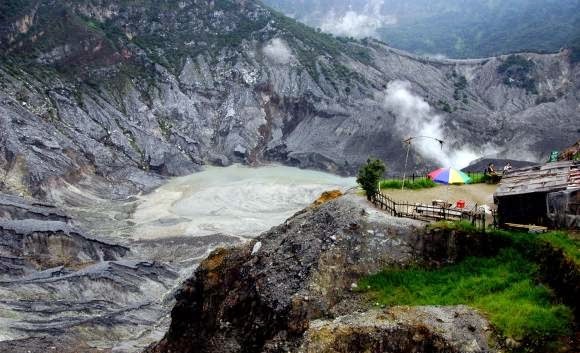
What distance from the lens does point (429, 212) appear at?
23422mm

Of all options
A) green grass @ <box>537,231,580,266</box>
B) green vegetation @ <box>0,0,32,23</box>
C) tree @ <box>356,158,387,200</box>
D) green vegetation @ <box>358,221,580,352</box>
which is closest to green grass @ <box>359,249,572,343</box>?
green vegetation @ <box>358,221,580,352</box>

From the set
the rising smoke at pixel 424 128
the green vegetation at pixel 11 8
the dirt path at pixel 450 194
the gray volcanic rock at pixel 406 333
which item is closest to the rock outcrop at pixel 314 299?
the gray volcanic rock at pixel 406 333

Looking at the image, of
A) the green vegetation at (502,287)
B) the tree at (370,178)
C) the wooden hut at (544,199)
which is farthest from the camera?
the tree at (370,178)

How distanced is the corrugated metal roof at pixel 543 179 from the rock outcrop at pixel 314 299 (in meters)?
3.93

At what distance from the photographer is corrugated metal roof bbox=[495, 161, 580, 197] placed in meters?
20.8

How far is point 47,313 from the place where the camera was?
136 ft

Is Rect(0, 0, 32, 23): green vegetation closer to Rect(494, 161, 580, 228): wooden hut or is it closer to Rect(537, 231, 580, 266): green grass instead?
Rect(494, 161, 580, 228): wooden hut

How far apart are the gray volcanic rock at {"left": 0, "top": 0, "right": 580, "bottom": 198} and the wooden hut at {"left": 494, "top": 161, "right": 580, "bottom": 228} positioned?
2414 inches

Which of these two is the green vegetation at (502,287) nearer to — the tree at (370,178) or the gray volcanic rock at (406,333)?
the gray volcanic rock at (406,333)

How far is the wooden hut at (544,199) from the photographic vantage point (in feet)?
65.2

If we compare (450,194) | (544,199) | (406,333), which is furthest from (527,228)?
(450,194)

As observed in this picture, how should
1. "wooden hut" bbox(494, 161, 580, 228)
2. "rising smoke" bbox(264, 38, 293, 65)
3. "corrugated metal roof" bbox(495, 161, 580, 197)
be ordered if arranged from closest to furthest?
"wooden hut" bbox(494, 161, 580, 228), "corrugated metal roof" bbox(495, 161, 580, 197), "rising smoke" bbox(264, 38, 293, 65)

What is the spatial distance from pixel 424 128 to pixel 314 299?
81853 mm

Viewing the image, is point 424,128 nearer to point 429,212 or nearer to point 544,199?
point 429,212
